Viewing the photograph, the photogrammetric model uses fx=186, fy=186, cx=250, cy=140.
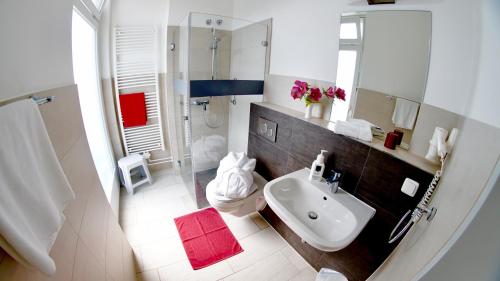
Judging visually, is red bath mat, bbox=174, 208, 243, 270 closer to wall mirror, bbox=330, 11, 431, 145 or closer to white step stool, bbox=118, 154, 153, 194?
white step stool, bbox=118, 154, 153, 194

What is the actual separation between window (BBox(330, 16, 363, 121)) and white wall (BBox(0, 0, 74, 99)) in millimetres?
1740

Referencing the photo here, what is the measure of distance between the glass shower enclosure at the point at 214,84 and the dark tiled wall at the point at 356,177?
59 cm

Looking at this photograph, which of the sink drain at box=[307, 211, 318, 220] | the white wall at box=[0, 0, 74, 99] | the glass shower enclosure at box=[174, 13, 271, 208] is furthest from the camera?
the glass shower enclosure at box=[174, 13, 271, 208]

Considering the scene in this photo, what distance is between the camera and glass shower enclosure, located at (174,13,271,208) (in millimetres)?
2080

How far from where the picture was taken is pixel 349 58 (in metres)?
1.40

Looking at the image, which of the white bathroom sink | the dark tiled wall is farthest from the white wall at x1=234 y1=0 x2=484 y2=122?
the white bathroom sink

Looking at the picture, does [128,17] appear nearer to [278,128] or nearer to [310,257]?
[278,128]

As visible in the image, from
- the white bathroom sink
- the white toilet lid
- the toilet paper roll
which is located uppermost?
the toilet paper roll

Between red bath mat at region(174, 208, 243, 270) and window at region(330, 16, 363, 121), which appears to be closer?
window at region(330, 16, 363, 121)

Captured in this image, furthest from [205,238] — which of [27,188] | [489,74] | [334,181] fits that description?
[489,74]

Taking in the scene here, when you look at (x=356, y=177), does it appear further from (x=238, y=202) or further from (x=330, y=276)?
(x=238, y=202)

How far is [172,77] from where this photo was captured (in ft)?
8.70

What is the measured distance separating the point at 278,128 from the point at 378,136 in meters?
0.87

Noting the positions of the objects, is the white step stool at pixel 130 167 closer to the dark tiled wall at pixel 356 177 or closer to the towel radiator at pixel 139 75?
the towel radiator at pixel 139 75
